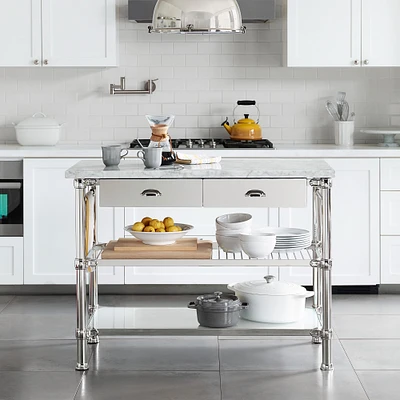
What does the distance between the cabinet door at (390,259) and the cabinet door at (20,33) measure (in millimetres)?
2759

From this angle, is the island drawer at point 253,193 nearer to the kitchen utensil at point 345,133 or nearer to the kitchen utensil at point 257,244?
the kitchen utensil at point 257,244

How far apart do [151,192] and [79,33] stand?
2.21m

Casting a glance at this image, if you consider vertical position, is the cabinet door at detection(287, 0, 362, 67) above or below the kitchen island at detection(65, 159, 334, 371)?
above

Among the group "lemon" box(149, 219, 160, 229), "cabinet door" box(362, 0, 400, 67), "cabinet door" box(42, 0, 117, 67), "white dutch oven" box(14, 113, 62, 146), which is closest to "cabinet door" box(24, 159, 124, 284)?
"white dutch oven" box(14, 113, 62, 146)

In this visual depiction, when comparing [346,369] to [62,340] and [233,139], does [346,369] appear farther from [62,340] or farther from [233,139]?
[233,139]

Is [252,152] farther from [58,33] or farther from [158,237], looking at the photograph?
[158,237]

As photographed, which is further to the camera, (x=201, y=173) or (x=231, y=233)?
(x=231, y=233)

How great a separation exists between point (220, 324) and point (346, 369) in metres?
0.67

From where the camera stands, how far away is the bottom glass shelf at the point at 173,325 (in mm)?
4336

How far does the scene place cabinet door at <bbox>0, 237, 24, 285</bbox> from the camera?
5930 millimetres

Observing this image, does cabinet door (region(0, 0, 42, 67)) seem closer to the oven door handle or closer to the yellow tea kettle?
the oven door handle

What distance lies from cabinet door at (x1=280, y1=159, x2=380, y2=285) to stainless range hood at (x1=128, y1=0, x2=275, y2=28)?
3.76 ft

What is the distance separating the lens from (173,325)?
4465 millimetres

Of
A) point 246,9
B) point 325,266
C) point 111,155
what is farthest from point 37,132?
point 325,266
